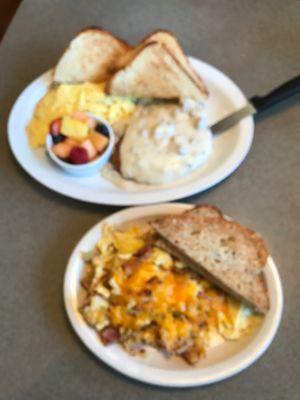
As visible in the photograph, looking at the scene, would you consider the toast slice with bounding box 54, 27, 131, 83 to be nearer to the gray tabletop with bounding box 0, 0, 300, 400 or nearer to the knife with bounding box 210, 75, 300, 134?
the gray tabletop with bounding box 0, 0, 300, 400

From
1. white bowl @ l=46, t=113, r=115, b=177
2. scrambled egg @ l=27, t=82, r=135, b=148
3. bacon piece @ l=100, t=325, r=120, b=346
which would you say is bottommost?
bacon piece @ l=100, t=325, r=120, b=346

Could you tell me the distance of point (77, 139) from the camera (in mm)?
1555

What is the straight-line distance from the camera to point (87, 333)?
118cm

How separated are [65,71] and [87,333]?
104 centimetres

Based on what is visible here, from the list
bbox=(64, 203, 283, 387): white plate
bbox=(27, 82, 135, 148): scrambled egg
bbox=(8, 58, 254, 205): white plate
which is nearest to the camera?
bbox=(64, 203, 283, 387): white plate

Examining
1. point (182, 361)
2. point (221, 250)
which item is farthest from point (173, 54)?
point (182, 361)

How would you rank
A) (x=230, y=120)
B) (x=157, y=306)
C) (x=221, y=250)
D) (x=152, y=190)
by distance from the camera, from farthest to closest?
(x=230, y=120) < (x=152, y=190) < (x=221, y=250) < (x=157, y=306)

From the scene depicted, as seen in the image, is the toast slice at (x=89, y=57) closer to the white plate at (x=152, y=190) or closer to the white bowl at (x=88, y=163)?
the white plate at (x=152, y=190)

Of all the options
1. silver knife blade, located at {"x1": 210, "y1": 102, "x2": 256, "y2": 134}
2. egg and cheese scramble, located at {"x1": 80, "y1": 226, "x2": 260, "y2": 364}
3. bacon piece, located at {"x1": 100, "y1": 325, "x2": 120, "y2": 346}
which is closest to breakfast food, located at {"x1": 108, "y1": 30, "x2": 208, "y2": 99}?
silver knife blade, located at {"x1": 210, "y1": 102, "x2": 256, "y2": 134}

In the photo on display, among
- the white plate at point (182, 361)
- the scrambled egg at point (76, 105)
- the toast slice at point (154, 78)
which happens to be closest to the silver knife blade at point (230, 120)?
the toast slice at point (154, 78)

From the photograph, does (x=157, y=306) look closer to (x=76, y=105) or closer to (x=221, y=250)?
(x=221, y=250)

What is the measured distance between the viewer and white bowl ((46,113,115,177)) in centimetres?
151

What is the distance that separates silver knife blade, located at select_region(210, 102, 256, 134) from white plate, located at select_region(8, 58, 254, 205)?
0.07 ft

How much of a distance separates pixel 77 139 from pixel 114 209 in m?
0.28
